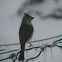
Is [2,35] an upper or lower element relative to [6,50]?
upper

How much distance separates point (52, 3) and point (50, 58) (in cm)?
63

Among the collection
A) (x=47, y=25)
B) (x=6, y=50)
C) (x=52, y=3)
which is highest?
(x=52, y=3)

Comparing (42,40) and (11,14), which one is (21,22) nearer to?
(11,14)

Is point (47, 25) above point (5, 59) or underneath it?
above

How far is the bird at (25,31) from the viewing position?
1.72 m

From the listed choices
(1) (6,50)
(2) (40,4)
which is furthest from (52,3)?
(1) (6,50)

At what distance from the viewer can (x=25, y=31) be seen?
5.74 ft

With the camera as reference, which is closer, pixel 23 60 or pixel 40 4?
pixel 23 60

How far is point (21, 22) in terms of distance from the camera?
180 cm

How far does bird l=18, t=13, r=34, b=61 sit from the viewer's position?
172cm

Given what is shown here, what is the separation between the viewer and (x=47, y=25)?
5.89 ft

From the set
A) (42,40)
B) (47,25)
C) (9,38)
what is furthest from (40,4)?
(9,38)

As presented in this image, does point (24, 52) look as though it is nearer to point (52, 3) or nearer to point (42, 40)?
point (42, 40)

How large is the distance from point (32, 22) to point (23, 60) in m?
0.44
